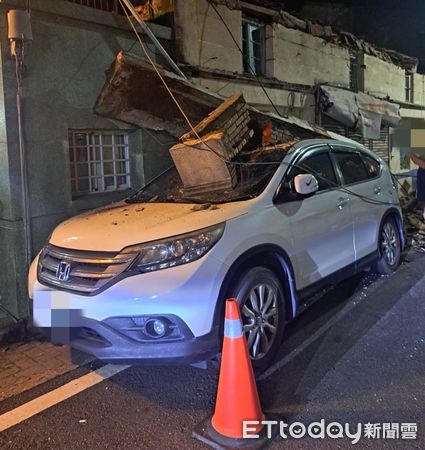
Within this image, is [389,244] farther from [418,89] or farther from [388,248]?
[418,89]

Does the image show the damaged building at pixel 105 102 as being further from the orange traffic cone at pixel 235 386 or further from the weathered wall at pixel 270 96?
the orange traffic cone at pixel 235 386

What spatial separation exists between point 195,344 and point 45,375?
160 cm

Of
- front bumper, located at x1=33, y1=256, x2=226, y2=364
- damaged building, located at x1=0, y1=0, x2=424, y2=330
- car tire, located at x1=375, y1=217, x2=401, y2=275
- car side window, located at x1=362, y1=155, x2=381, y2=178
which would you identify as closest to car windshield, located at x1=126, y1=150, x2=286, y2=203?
damaged building, located at x1=0, y1=0, x2=424, y2=330

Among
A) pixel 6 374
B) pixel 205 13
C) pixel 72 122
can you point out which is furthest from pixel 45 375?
pixel 205 13

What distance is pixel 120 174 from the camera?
635 cm

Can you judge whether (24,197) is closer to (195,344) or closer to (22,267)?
(22,267)

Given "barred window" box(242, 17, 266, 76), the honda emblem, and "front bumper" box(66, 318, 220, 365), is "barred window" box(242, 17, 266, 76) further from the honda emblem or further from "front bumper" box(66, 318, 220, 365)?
"front bumper" box(66, 318, 220, 365)

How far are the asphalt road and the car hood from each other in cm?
115

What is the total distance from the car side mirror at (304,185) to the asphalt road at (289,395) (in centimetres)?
138

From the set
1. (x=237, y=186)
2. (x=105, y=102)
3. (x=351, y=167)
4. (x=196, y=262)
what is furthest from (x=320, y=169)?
(x=105, y=102)

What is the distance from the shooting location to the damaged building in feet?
16.5

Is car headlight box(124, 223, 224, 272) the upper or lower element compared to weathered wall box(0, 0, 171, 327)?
lower

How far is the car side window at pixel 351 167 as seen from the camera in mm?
5066

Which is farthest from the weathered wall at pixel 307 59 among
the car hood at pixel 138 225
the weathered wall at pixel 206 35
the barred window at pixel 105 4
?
the car hood at pixel 138 225
